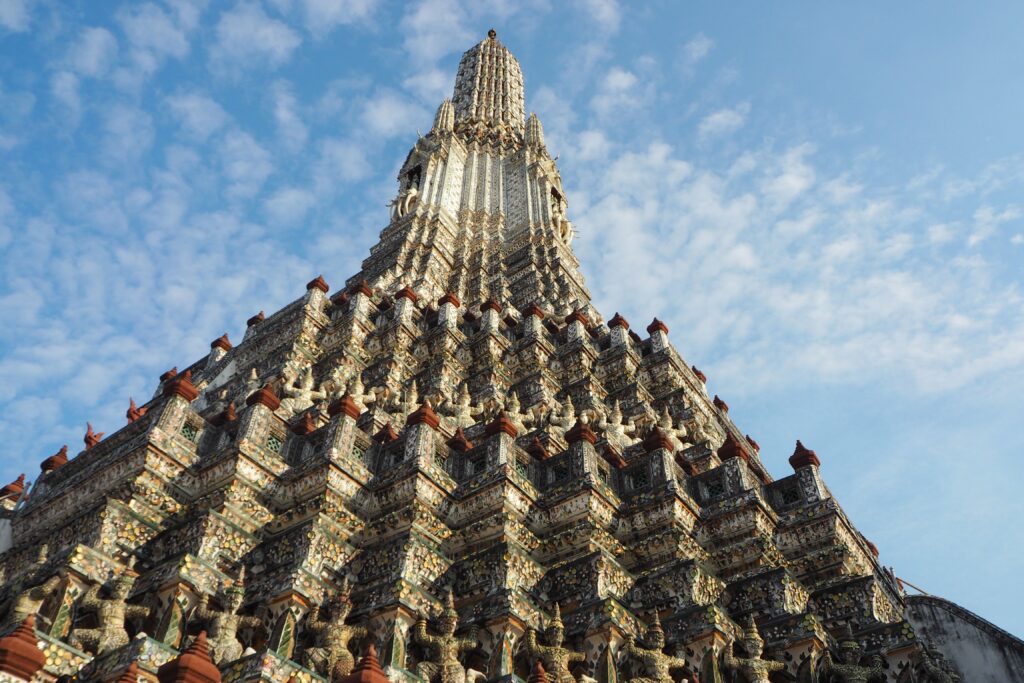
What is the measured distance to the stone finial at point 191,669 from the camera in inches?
331

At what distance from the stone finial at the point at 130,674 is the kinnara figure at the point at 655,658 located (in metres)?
5.58

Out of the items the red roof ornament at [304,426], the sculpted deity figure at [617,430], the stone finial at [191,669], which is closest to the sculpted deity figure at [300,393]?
the red roof ornament at [304,426]

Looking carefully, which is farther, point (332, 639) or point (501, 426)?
point (501, 426)

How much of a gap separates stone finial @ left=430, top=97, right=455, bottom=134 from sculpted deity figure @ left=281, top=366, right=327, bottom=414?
90.5 feet

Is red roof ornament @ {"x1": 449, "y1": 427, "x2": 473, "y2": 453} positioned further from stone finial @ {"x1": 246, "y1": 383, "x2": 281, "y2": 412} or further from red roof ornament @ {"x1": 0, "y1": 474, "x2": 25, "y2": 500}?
red roof ornament @ {"x1": 0, "y1": 474, "x2": 25, "y2": 500}

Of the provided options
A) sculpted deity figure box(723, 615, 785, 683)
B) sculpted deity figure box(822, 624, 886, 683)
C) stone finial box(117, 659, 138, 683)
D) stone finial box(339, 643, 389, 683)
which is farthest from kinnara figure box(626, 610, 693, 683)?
stone finial box(117, 659, 138, 683)

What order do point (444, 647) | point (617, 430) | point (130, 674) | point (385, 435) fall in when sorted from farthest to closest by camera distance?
point (617, 430) < point (385, 435) < point (444, 647) < point (130, 674)

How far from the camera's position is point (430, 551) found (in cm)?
1298

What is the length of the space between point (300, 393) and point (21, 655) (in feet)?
34.8

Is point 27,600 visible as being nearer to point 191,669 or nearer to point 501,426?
point 191,669

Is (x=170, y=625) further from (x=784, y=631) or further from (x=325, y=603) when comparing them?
(x=784, y=631)

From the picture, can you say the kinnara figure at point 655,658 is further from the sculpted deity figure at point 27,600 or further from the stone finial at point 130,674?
the sculpted deity figure at point 27,600

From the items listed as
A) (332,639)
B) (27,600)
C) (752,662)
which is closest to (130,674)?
(332,639)

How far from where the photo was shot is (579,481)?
47.3 feet
